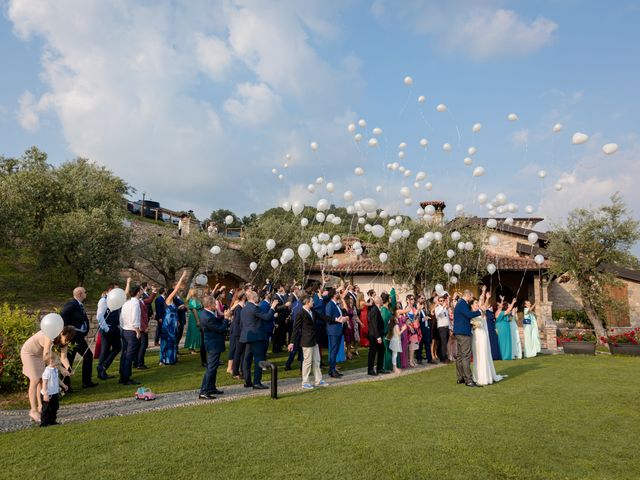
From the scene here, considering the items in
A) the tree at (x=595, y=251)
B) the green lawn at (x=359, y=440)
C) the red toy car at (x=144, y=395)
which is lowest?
the green lawn at (x=359, y=440)

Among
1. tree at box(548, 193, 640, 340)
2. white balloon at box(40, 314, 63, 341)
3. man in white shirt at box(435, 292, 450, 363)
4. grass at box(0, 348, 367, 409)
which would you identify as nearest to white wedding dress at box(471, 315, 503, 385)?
man in white shirt at box(435, 292, 450, 363)

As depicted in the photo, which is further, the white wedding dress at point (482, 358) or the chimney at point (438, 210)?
the chimney at point (438, 210)

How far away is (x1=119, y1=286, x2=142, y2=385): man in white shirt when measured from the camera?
30.0 feet

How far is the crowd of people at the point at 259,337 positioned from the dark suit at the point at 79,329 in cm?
2

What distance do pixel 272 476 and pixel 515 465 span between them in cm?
252

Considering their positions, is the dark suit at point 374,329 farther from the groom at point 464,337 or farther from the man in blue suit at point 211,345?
the man in blue suit at point 211,345

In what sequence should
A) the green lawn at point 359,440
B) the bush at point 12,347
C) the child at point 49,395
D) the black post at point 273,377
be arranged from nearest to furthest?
the green lawn at point 359,440 → the child at point 49,395 → the black post at point 273,377 → the bush at point 12,347

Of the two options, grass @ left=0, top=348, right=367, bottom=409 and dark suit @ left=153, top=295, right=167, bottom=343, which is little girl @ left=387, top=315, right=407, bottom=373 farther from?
dark suit @ left=153, top=295, right=167, bottom=343

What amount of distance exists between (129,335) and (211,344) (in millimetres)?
2246

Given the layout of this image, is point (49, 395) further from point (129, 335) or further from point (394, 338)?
point (394, 338)

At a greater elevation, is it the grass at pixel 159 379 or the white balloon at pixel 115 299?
the white balloon at pixel 115 299

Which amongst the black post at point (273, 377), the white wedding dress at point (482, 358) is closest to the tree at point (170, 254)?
the black post at point (273, 377)

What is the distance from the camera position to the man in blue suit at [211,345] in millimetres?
7941

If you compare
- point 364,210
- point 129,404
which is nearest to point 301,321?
point 129,404
